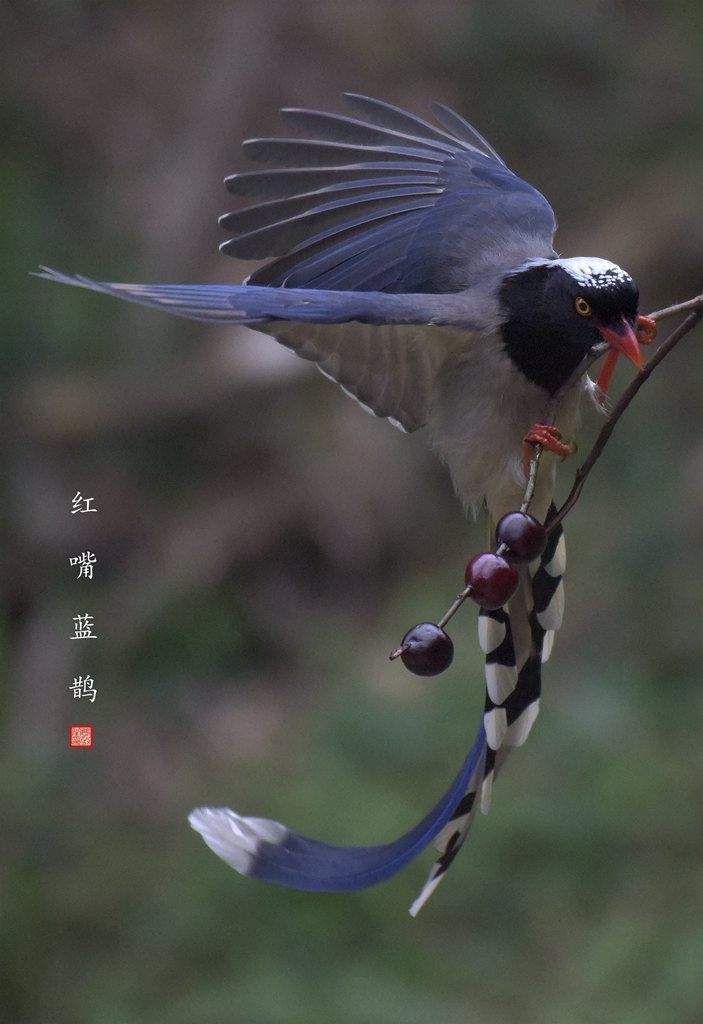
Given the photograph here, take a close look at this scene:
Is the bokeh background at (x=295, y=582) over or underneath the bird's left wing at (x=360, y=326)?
underneath

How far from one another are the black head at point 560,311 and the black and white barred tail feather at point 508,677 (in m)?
0.21

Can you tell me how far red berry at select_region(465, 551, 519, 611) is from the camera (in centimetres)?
157

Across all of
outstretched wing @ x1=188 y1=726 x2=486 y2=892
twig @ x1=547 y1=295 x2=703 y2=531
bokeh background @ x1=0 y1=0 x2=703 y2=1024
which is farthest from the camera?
bokeh background @ x1=0 y1=0 x2=703 y2=1024

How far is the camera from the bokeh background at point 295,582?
326cm

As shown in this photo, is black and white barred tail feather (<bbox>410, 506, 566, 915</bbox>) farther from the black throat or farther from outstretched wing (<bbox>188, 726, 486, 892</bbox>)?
the black throat

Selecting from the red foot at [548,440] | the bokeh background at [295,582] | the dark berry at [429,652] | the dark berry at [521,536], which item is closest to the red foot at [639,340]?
the red foot at [548,440]

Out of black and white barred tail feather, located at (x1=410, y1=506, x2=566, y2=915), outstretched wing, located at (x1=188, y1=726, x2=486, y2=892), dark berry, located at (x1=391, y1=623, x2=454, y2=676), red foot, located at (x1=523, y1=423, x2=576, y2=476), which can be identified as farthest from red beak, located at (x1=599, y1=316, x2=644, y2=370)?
outstretched wing, located at (x1=188, y1=726, x2=486, y2=892)

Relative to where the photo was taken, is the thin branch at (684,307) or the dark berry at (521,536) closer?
the thin branch at (684,307)

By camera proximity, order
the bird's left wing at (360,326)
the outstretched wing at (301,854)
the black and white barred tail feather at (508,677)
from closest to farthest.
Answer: the bird's left wing at (360,326) → the outstretched wing at (301,854) → the black and white barred tail feather at (508,677)

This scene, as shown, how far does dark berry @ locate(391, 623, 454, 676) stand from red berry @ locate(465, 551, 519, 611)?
2.3 inches

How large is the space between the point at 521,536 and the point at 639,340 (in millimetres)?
287

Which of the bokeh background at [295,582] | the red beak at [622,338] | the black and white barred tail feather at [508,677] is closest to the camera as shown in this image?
the red beak at [622,338]

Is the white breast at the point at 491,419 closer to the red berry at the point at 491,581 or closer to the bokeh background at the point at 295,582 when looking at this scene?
the red berry at the point at 491,581

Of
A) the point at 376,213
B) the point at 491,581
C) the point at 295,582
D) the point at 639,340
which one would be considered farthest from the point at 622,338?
the point at 295,582
